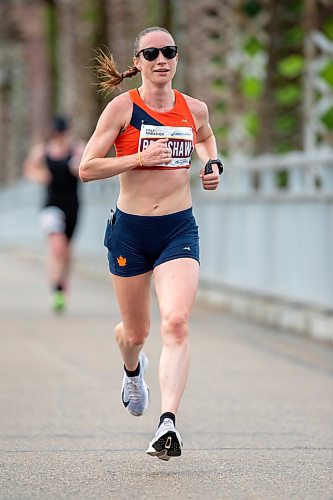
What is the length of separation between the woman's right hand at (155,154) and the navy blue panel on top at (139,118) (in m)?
0.16

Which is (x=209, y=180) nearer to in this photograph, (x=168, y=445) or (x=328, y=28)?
(x=168, y=445)

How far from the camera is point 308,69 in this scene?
70.3 feet

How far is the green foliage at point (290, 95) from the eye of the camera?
28445 millimetres

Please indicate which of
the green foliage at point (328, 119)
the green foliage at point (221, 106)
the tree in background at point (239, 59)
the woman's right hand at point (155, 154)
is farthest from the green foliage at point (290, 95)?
the woman's right hand at point (155, 154)

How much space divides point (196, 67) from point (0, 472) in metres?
19.1

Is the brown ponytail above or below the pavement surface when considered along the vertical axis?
above

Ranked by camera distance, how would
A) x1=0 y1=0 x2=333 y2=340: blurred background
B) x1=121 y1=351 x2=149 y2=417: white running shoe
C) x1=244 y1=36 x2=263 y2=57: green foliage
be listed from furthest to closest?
x1=244 y1=36 x2=263 y2=57: green foliage → x1=0 y1=0 x2=333 y2=340: blurred background → x1=121 y1=351 x2=149 y2=417: white running shoe

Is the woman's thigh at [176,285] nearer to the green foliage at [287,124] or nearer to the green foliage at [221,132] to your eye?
the green foliage at [221,132]

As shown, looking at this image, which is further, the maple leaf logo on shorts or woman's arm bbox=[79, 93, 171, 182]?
the maple leaf logo on shorts

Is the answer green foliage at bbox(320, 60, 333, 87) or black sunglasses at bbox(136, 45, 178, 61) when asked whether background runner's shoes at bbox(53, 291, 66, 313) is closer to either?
green foliage at bbox(320, 60, 333, 87)

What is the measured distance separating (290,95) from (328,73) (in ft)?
24.3

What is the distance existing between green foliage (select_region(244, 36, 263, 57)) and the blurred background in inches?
1.4

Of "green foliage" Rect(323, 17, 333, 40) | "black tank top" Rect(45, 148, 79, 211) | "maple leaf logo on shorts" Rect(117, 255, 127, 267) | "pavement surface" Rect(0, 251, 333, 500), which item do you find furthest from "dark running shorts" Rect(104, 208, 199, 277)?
"green foliage" Rect(323, 17, 333, 40)

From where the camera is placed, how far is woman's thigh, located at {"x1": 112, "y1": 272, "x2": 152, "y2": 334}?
8.55 meters
